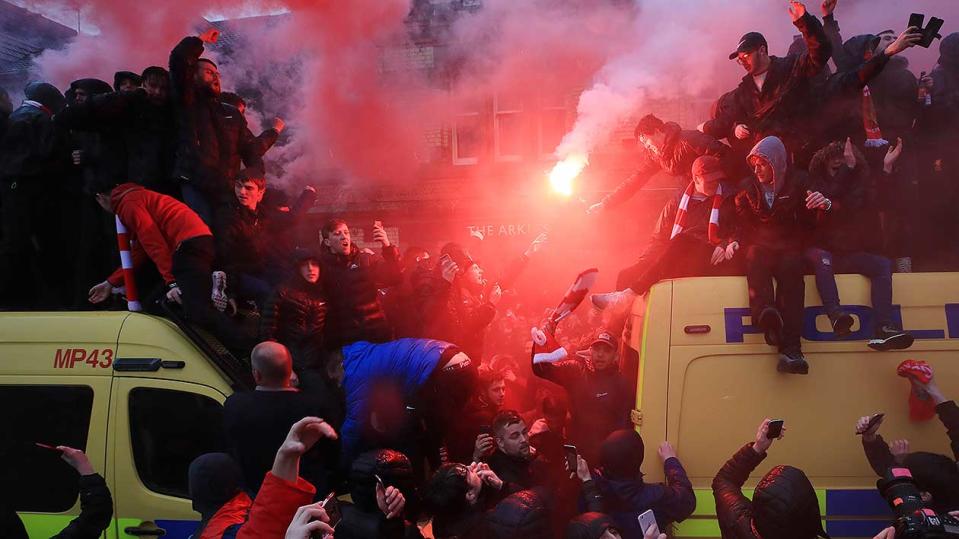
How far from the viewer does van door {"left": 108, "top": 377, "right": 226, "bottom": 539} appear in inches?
140

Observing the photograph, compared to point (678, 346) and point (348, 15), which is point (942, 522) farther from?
point (348, 15)

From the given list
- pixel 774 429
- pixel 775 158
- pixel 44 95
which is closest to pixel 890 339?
pixel 774 429

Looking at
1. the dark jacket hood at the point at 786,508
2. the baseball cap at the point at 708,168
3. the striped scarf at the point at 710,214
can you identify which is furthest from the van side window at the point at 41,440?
the baseball cap at the point at 708,168

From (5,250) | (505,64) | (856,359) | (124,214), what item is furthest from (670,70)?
(5,250)

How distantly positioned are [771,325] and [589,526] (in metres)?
1.34

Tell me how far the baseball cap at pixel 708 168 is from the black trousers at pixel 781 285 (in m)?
1.10

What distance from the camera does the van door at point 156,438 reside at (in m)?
3.54

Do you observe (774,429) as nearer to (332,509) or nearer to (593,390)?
(593,390)

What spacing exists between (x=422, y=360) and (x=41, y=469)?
84.6 inches

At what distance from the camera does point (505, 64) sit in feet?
35.1

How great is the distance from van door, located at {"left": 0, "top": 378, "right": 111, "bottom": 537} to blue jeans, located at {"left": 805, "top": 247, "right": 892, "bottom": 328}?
382 centimetres

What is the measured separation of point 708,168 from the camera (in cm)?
470

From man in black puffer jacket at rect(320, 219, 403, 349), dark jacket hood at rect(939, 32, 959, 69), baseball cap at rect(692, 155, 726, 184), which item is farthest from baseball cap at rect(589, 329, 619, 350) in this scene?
dark jacket hood at rect(939, 32, 959, 69)

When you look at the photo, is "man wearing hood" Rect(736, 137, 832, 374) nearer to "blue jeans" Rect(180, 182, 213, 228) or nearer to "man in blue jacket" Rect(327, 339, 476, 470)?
"man in blue jacket" Rect(327, 339, 476, 470)
